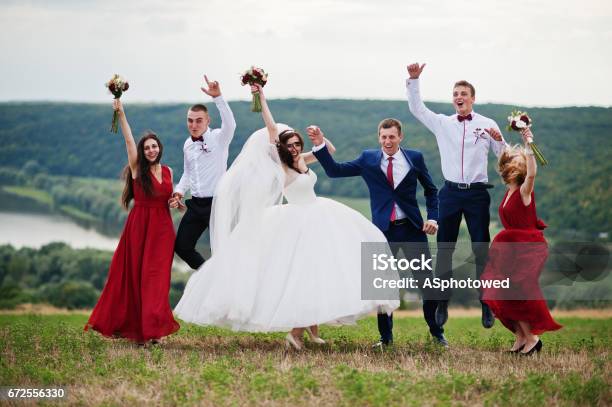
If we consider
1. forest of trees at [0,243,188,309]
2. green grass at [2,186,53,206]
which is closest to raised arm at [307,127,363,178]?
forest of trees at [0,243,188,309]

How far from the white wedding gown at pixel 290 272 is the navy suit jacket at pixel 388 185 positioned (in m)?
0.28

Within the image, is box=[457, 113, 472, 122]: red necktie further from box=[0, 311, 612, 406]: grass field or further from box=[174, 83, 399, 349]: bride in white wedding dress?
box=[0, 311, 612, 406]: grass field

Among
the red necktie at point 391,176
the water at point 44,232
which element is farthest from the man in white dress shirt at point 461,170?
the water at point 44,232

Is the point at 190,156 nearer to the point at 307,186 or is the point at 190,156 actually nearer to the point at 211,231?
the point at 211,231

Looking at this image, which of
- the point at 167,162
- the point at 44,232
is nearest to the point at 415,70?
the point at 167,162

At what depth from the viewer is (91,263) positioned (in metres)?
82.0

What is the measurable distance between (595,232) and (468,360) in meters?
67.7

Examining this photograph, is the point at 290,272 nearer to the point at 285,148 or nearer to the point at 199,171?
the point at 285,148

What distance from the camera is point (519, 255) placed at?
1020cm

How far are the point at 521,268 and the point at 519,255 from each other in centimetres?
16

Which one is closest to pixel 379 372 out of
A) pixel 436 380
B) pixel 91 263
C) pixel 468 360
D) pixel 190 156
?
pixel 436 380

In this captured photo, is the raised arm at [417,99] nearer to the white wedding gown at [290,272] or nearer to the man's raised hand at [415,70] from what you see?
the man's raised hand at [415,70]

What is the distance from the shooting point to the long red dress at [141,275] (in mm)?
11062

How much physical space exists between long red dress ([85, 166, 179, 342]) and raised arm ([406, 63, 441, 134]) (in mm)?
3535
